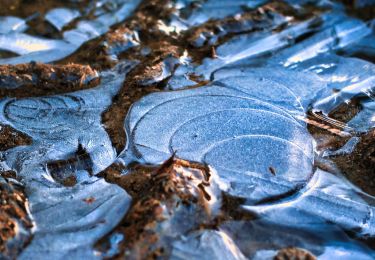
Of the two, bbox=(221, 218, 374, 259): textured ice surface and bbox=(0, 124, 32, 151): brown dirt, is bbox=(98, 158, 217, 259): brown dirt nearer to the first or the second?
bbox=(221, 218, 374, 259): textured ice surface

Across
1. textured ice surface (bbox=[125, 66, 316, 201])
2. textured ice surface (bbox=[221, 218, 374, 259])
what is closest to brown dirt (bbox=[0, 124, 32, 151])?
textured ice surface (bbox=[125, 66, 316, 201])

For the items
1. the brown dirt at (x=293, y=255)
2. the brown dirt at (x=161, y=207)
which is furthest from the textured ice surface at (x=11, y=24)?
the brown dirt at (x=293, y=255)

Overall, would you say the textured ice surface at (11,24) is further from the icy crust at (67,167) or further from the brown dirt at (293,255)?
the brown dirt at (293,255)

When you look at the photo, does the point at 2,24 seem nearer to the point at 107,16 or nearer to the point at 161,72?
the point at 107,16

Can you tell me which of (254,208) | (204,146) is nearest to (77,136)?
(204,146)

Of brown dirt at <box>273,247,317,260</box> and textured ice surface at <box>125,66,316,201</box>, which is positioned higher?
textured ice surface at <box>125,66,316,201</box>

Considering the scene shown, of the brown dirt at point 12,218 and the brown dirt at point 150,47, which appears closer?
the brown dirt at point 12,218

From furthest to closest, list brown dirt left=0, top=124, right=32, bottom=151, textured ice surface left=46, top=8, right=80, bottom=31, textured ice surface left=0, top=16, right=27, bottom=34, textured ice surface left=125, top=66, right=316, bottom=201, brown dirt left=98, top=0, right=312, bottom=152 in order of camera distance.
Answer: textured ice surface left=46, top=8, right=80, bottom=31, textured ice surface left=0, top=16, right=27, bottom=34, brown dirt left=98, top=0, right=312, bottom=152, brown dirt left=0, top=124, right=32, bottom=151, textured ice surface left=125, top=66, right=316, bottom=201
